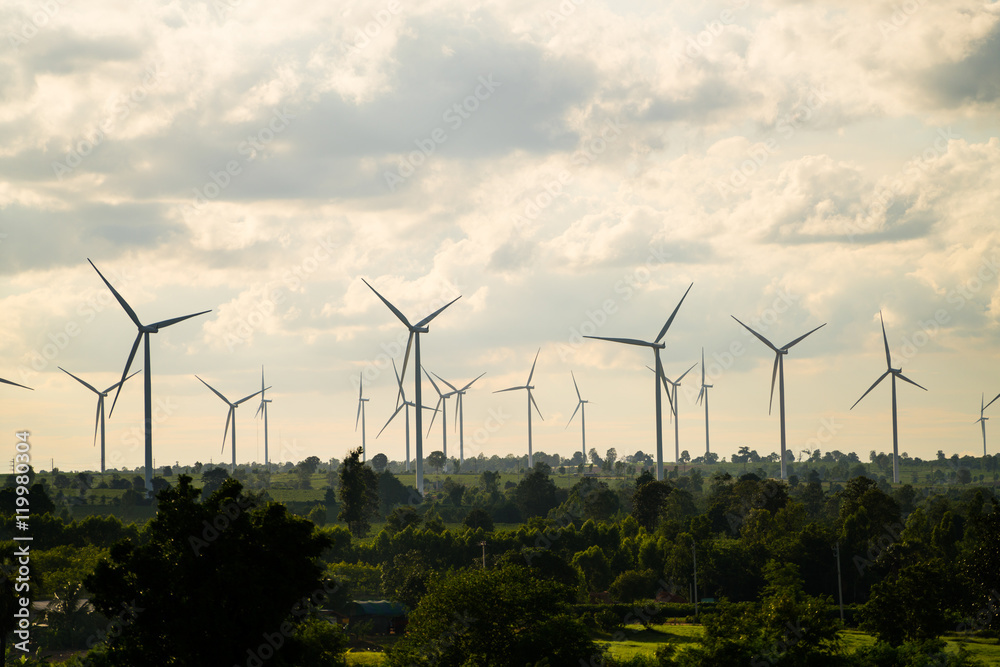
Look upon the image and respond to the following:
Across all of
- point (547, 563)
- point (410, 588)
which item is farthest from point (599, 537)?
point (410, 588)

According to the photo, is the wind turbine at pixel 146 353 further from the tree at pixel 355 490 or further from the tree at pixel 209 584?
Result: the tree at pixel 209 584

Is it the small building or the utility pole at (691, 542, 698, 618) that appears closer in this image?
the small building

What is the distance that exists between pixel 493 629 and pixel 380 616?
51948 millimetres

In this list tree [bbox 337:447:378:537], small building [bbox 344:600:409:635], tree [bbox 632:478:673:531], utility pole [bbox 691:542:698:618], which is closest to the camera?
small building [bbox 344:600:409:635]

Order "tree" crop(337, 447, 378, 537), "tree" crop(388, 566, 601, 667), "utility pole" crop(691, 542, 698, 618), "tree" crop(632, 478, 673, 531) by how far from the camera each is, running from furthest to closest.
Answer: "tree" crop(632, 478, 673, 531), "tree" crop(337, 447, 378, 537), "utility pole" crop(691, 542, 698, 618), "tree" crop(388, 566, 601, 667)

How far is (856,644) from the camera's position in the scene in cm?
10075

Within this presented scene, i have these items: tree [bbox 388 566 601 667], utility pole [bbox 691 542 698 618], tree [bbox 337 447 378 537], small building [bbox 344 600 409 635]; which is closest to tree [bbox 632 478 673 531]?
utility pole [bbox 691 542 698 618]

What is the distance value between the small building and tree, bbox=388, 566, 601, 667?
43.9 m

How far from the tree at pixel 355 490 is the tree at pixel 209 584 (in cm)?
10063

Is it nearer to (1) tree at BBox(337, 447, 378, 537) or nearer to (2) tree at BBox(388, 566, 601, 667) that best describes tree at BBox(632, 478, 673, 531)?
(1) tree at BBox(337, 447, 378, 537)

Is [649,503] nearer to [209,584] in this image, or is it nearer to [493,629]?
[493,629]

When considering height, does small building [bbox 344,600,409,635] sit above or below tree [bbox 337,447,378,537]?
below

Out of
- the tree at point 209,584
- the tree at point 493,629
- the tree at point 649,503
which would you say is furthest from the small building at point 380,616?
the tree at point 209,584

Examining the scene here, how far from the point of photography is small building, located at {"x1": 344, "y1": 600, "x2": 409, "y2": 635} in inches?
4956
